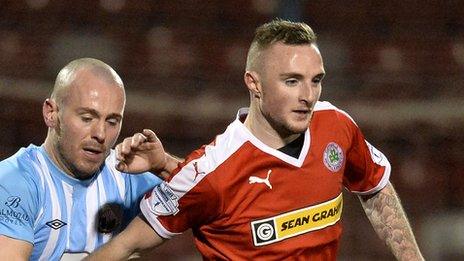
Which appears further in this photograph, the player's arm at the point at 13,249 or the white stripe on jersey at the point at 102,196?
the white stripe on jersey at the point at 102,196

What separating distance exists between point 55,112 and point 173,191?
1.41 ft

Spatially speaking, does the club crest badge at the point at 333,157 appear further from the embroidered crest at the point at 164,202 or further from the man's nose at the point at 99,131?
the man's nose at the point at 99,131

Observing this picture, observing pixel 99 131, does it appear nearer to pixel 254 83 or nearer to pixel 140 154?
pixel 140 154

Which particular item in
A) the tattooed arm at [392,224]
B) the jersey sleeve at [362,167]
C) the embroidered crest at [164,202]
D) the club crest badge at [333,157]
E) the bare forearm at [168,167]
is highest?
the bare forearm at [168,167]

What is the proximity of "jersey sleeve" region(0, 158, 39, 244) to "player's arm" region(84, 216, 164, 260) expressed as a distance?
196mm

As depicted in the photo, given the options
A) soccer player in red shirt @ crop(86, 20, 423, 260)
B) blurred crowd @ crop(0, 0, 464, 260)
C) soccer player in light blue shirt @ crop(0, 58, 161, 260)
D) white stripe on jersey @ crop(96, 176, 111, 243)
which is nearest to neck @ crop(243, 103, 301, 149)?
soccer player in red shirt @ crop(86, 20, 423, 260)

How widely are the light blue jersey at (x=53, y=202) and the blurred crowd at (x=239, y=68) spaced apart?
1877 mm

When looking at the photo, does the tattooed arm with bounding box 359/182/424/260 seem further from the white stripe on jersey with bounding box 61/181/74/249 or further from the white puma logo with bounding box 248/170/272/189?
the white stripe on jersey with bounding box 61/181/74/249

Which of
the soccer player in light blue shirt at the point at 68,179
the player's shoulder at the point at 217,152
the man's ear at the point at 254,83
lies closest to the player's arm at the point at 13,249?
the soccer player in light blue shirt at the point at 68,179

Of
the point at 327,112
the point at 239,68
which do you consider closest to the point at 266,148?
the point at 327,112

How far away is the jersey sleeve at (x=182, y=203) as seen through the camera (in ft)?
8.08

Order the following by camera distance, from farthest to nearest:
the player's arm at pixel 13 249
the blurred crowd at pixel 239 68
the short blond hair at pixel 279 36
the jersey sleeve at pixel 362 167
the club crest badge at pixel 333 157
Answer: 1. the blurred crowd at pixel 239 68
2. the jersey sleeve at pixel 362 167
3. the club crest badge at pixel 333 157
4. the short blond hair at pixel 279 36
5. the player's arm at pixel 13 249

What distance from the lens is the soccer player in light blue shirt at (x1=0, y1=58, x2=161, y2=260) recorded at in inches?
98.7

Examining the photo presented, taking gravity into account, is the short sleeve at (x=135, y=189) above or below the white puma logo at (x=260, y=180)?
above
